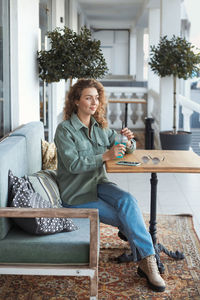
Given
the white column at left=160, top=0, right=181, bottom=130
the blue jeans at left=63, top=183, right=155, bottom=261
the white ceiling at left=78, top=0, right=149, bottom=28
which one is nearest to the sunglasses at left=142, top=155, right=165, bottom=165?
the blue jeans at left=63, top=183, right=155, bottom=261

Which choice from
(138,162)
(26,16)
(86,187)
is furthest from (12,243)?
(26,16)

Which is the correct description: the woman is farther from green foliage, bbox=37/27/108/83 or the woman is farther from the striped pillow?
green foliage, bbox=37/27/108/83

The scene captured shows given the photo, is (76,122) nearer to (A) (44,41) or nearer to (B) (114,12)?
(A) (44,41)

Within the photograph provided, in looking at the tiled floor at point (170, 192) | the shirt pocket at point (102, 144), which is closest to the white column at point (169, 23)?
the tiled floor at point (170, 192)

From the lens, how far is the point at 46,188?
9.39ft

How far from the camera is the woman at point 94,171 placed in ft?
8.76

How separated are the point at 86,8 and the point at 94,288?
36.2 ft

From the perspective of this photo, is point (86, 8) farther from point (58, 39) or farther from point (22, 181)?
point (22, 181)

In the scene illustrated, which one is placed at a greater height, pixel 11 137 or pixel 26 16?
pixel 26 16

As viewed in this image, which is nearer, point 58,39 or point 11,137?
point 11,137

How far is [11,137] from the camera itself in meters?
3.18

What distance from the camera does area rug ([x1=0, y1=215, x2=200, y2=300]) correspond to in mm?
2600

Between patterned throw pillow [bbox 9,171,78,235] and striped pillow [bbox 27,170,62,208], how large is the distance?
0.70ft

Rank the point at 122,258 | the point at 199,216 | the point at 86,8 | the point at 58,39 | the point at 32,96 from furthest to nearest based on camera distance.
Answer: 1. the point at 86,8
2. the point at 58,39
3. the point at 32,96
4. the point at 199,216
5. the point at 122,258
